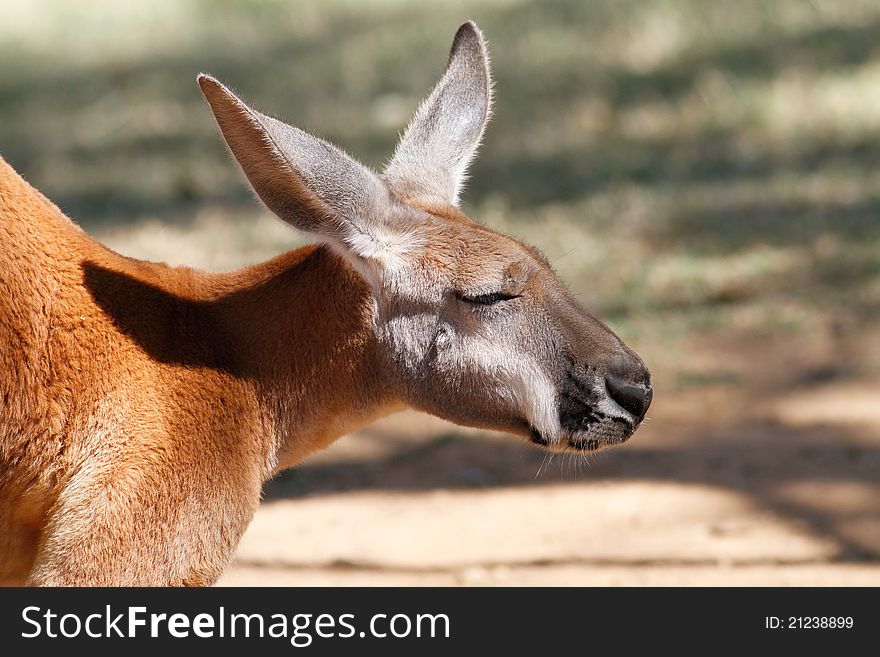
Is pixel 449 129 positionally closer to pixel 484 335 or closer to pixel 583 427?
pixel 484 335

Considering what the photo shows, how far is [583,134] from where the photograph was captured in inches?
406

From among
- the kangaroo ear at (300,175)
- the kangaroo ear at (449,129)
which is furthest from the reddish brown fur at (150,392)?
the kangaroo ear at (449,129)

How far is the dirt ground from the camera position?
5398mm

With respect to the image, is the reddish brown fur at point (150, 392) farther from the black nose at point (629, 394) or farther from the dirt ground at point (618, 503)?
the dirt ground at point (618, 503)

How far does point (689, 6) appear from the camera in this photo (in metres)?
11.5

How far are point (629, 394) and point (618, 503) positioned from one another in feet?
6.43

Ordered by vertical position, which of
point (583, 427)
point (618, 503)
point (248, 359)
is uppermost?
point (618, 503)

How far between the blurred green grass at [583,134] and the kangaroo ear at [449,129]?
244 cm

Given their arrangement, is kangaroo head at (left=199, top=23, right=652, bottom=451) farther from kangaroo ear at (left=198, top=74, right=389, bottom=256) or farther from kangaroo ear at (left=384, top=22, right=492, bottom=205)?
kangaroo ear at (left=384, top=22, right=492, bottom=205)

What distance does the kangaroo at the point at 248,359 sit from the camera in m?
3.73

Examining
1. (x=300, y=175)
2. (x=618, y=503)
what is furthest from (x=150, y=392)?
(x=618, y=503)

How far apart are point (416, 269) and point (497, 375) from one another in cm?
41

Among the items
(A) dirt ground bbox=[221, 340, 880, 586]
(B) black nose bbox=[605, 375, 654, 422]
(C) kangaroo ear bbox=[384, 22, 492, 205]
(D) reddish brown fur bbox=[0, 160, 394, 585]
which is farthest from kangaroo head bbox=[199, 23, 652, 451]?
(A) dirt ground bbox=[221, 340, 880, 586]

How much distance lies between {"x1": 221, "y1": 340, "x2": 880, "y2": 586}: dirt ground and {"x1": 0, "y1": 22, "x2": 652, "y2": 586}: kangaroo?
1.38 metres
